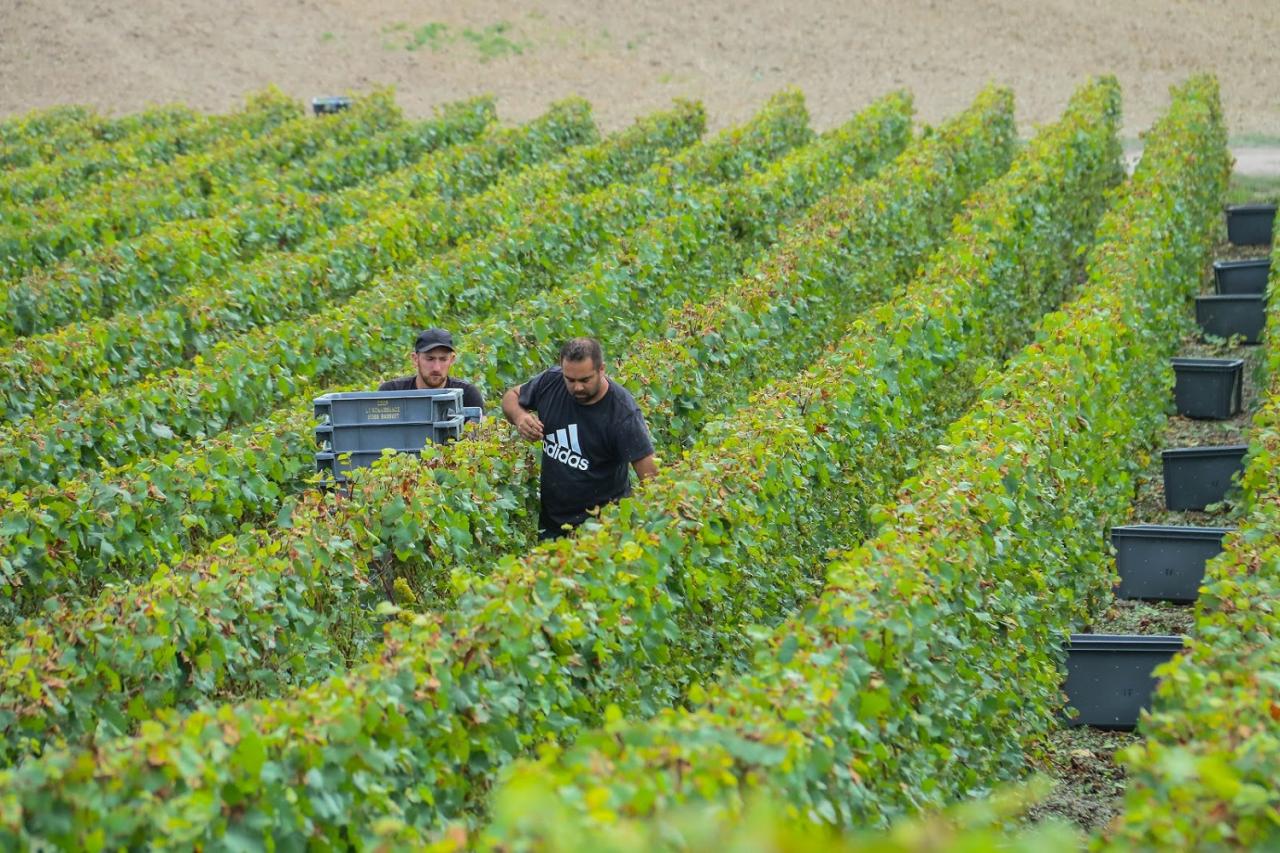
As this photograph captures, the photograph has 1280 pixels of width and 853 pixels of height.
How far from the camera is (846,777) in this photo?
16.1 ft

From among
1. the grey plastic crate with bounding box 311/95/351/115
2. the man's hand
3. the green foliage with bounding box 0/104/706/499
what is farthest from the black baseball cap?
the grey plastic crate with bounding box 311/95/351/115

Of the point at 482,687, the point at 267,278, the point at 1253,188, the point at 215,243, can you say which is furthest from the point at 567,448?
the point at 1253,188

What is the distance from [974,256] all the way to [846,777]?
7.36 meters

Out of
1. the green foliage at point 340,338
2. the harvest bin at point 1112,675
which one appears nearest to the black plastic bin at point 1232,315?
the green foliage at point 340,338

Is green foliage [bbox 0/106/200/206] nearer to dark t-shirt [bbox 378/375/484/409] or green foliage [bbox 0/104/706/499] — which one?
green foliage [bbox 0/104/706/499]

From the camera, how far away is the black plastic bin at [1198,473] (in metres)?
10.0

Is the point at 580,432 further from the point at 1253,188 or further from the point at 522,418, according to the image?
the point at 1253,188

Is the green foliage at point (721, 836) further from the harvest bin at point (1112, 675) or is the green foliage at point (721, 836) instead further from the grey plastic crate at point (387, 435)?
the grey plastic crate at point (387, 435)

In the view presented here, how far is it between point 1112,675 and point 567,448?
9.42 feet

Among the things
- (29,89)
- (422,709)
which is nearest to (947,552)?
(422,709)

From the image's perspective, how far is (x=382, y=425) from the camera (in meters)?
8.16

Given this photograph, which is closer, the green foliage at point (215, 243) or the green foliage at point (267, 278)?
the green foliage at point (267, 278)

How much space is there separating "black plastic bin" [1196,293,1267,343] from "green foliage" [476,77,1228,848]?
249 cm

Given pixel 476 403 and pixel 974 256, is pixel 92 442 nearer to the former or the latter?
pixel 476 403
